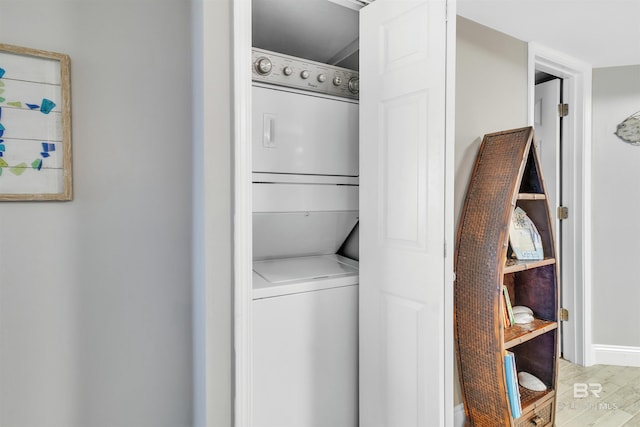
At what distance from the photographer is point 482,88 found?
6.48 feet

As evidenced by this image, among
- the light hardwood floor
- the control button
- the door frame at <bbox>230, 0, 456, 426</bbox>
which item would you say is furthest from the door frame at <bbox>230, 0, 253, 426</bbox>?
the light hardwood floor

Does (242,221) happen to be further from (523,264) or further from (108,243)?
(523,264)

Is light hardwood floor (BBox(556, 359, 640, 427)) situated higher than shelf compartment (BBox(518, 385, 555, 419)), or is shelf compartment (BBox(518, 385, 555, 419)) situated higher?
shelf compartment (BBox(518, 385, 555, 419))

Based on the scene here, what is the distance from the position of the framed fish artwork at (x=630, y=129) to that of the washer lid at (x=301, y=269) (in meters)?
2.50

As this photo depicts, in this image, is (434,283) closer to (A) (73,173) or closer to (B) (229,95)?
(B) (229,95)

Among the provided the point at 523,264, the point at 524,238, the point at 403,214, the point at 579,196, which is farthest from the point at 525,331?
the point at 579,196

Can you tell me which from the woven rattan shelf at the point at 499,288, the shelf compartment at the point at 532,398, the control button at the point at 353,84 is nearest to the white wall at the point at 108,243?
the control button at the point at 353,84

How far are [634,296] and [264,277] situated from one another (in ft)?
9.62

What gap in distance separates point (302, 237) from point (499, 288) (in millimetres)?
976

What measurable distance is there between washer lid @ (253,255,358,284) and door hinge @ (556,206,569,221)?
199 cm

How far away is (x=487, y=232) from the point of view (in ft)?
5.50

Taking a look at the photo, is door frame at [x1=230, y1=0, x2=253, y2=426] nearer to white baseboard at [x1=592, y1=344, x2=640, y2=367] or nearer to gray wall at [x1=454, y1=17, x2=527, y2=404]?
gray wall at [x1=454, y1=17, x2=527, y2=404]

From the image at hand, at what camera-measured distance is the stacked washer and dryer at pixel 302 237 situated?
4.58 feet

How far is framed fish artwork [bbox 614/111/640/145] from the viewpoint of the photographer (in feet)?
8.38
